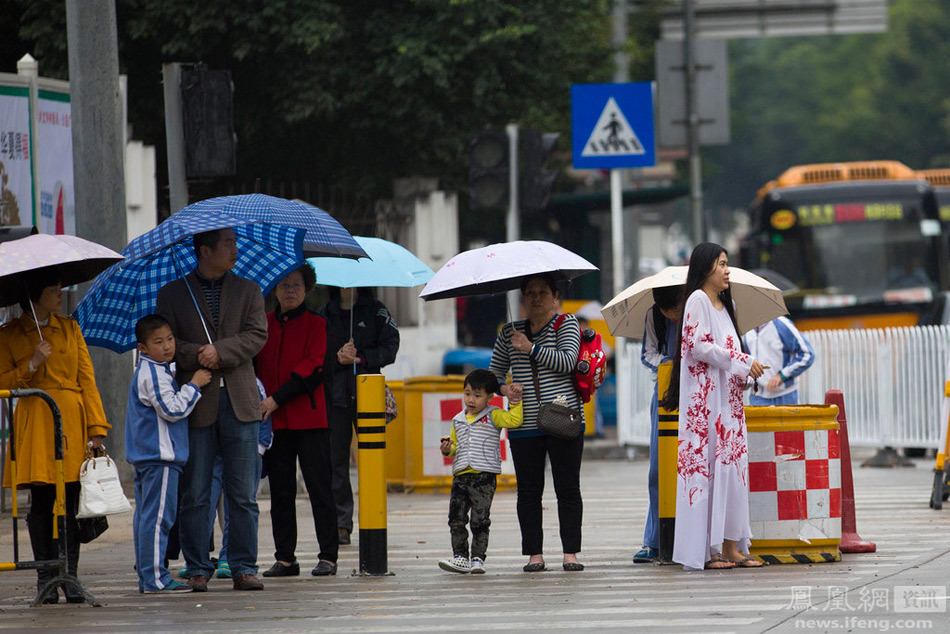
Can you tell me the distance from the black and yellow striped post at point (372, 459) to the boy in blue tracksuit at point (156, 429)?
98 cm

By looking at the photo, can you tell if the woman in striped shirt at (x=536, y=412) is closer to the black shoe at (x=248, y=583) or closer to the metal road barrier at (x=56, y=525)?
the black shoe at (x=248, y=583)

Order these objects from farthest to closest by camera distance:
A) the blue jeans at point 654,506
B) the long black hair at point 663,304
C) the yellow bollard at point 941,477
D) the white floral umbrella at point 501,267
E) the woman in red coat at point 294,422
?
the yellow bollard at point 941,477
the long black hair at point 663,304
the blue jeans at point 654,506
the woman in red coat at point 294,422
the white floral umbrella at point 501,267

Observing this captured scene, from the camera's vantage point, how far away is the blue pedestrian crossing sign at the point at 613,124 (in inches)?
660

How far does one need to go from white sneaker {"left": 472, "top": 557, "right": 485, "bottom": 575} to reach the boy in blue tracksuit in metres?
1.73

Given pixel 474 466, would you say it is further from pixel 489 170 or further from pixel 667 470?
pixel 489 170

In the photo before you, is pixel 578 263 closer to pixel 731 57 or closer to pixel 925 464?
pixel 925 464

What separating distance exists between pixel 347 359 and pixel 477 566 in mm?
1856

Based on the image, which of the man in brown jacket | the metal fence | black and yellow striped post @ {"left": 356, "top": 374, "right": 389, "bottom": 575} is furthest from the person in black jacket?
the metal fence

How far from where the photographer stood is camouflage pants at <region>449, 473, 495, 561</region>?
9.16 metres

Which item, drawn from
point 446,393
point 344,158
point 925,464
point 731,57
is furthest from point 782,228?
point 731,57

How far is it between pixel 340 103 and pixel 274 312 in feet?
45.7

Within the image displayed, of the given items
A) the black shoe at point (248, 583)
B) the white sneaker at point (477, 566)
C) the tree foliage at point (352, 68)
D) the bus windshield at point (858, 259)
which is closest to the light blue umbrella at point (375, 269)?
the white sneaker at point (477, 566)

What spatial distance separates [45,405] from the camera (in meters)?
8.19

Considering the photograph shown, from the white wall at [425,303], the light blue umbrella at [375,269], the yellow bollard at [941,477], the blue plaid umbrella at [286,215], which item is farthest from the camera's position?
the white wall at [425,303]
